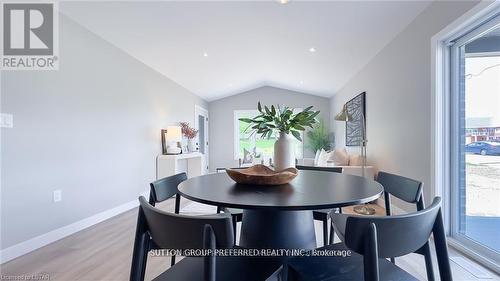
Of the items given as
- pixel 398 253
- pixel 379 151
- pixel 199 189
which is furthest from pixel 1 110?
pixel 379 151

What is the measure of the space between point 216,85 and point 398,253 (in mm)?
6198

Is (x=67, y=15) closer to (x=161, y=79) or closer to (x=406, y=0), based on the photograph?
(x=161, y=79)

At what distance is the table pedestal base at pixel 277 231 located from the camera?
120cm

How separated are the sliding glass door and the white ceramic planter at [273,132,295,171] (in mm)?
1675

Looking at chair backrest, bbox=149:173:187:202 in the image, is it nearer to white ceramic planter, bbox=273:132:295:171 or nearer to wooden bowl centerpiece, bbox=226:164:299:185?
wooden bowl centerpiece, bbox=226:164:299:185

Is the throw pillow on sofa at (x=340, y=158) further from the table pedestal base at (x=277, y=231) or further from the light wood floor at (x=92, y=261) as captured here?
the table pedestal base at (x=277, y=231)

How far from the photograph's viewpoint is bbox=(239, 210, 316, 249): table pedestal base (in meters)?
1.20

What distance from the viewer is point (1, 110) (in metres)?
2.08

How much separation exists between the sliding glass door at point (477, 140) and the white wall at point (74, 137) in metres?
3.71

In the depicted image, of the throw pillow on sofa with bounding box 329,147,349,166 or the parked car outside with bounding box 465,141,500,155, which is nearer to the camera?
the parked car outside with bounding box 465,141,500,155

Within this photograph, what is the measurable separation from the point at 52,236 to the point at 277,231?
7.92 feet

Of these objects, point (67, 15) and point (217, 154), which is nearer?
point (67, 15)

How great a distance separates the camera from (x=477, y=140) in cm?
215

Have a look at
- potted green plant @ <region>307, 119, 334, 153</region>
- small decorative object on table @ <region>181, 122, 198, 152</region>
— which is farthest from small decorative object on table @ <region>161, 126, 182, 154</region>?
potted green plant @ <region>307, 119, 334, 153</region>
